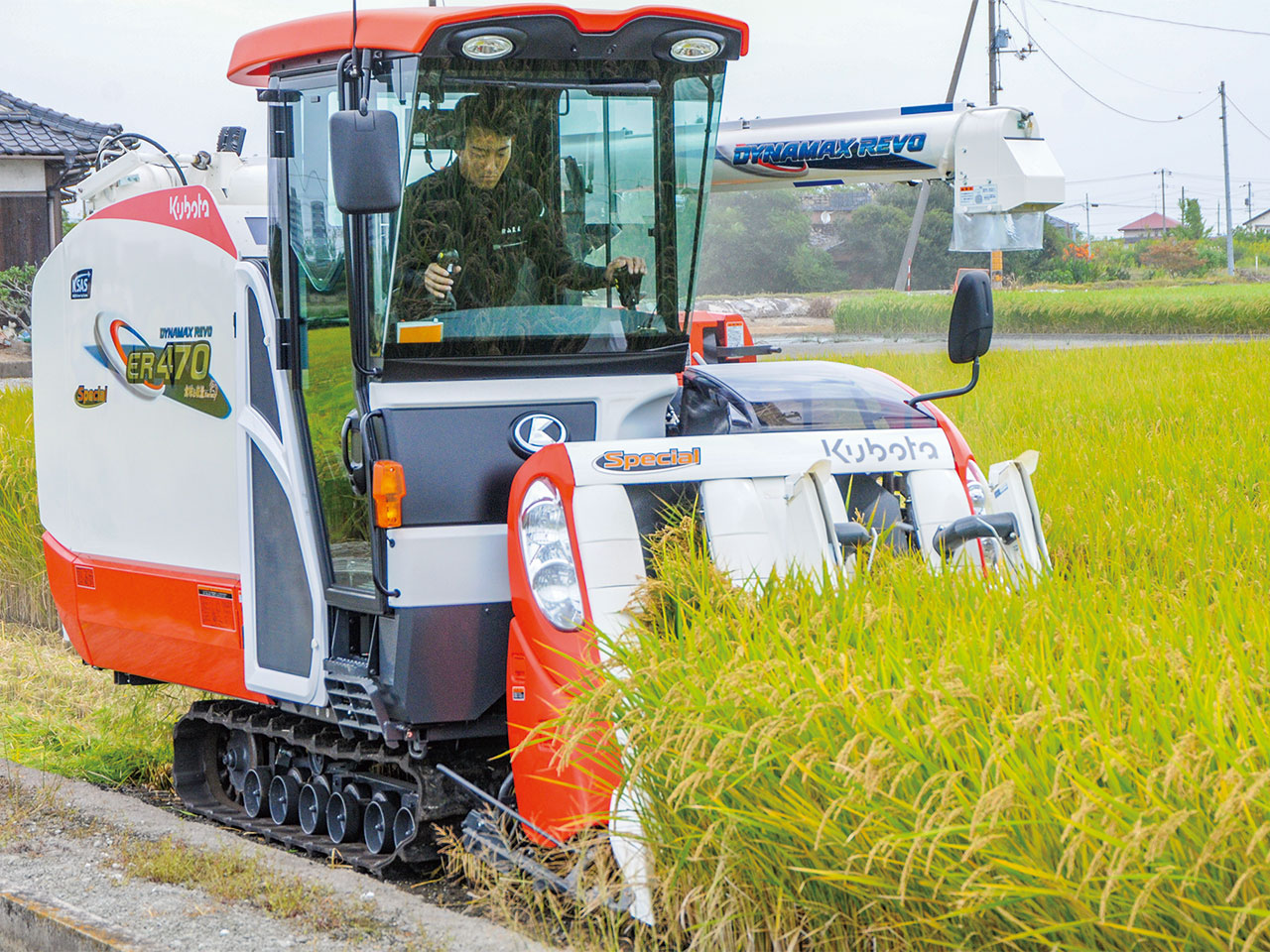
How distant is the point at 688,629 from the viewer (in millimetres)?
3885

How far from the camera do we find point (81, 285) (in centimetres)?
629

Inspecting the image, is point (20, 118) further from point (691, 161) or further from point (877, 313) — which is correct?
point (691, 161)

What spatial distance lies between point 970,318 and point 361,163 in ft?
7.02

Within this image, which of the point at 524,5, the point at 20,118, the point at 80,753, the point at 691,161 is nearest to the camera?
the point at 524,5

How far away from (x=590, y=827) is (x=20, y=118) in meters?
26.3

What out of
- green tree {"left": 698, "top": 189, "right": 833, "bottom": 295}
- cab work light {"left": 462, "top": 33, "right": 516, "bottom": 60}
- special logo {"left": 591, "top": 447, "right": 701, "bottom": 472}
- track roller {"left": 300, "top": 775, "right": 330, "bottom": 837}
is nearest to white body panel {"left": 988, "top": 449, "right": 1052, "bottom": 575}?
special logo {"left": 591, "top": 447, "right": 701, "bottom": 472}

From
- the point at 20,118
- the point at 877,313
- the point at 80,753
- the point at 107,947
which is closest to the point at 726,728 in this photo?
the point at 107,947

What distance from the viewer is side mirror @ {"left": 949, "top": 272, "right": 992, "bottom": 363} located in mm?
5098

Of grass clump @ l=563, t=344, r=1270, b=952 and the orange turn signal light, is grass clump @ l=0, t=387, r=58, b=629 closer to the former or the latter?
the orange turn signal light

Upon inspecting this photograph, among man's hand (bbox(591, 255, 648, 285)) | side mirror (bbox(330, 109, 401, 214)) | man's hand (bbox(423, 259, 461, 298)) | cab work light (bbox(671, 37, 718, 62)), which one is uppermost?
cab work light (bbox(671, 37, 718, 62))

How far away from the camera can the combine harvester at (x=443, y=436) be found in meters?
4.53

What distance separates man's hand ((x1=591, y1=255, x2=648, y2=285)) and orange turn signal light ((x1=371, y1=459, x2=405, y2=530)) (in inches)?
40.3

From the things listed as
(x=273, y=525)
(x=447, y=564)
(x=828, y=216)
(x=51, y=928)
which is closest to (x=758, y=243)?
(x=828, y=216)

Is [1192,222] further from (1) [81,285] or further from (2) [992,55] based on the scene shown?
(1) [81,285]
